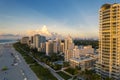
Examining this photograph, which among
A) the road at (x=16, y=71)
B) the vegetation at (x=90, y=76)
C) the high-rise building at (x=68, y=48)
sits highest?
the high-rise building at (x=68, y=48)

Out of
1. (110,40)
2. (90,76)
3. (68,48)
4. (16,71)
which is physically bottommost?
(16,71)

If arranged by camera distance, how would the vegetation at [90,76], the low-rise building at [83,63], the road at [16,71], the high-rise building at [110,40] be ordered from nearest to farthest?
the vegetation at [90,76] < the high-rise building at [110,40] < the road at [16,71] < the low-rise building at [83,63]

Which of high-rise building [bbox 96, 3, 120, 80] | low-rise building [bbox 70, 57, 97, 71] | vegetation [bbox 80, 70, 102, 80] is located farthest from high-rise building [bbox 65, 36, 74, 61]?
vegetation [bbox 80, 70, 102, 80]

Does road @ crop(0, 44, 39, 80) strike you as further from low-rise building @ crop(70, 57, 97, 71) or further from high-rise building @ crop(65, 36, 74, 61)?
high-rise building @ crop(65, 36, 74, 61)

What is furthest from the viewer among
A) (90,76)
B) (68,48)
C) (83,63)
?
(68,48)

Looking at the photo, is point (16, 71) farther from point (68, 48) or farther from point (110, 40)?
point (110, 40)

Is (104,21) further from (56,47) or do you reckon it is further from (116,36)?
(56,47)

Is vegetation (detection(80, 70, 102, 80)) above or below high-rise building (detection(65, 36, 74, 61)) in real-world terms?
below

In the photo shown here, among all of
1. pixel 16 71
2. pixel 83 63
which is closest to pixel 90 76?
pixel 83 63

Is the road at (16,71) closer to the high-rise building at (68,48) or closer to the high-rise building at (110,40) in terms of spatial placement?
the high-rise building at (68,48)

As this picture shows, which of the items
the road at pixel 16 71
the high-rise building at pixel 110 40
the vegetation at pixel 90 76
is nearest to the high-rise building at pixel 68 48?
the road at pixel 16 71
